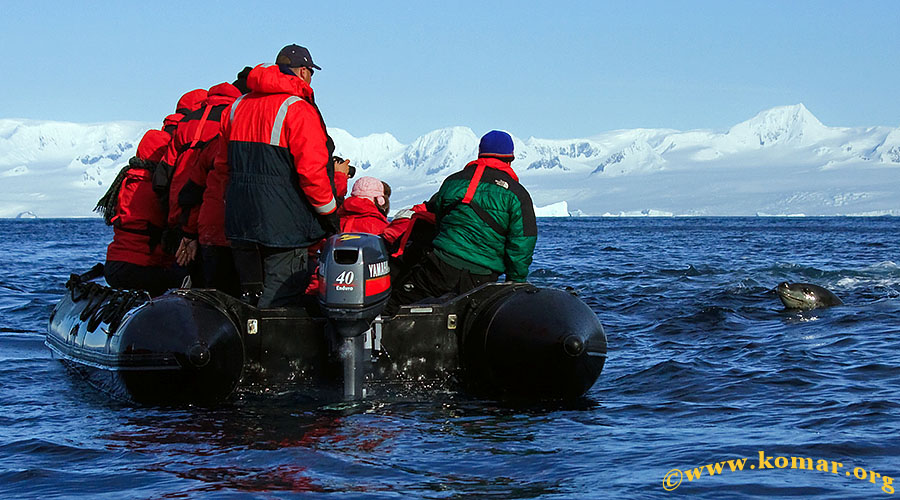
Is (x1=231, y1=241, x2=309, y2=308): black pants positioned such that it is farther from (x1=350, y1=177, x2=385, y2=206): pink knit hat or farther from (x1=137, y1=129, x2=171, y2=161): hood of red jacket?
(x1=137, y1=129, x2=171, y2=161): hood of red jacket

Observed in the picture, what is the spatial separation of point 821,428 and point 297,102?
12.6 ft

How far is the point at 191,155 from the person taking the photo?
7.71 meters

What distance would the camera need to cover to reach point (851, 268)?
893 inches

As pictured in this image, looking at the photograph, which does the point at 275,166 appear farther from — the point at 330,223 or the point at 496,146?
the point at 496,146

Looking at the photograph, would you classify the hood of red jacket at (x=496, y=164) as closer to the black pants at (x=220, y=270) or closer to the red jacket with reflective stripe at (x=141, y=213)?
the black pants at (x=220, y=270)

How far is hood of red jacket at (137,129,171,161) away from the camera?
8.86 metres

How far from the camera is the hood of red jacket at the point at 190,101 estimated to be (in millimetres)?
8883

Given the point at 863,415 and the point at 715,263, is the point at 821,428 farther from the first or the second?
the point at 715,263

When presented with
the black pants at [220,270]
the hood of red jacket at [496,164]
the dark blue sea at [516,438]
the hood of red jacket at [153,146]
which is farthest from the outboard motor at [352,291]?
the hood of red jacket at [153,146]

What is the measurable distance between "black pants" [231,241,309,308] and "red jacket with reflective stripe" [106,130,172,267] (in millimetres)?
2128

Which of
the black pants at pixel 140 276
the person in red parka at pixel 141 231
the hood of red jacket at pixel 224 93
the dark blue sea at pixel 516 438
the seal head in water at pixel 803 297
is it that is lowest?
the dark blue sea at pixel 516 438

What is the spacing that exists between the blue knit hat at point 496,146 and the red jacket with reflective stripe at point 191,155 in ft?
6.49

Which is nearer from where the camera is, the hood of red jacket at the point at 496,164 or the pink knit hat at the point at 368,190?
the hood of red jacket at the point at 496,164

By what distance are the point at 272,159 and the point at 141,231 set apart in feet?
9.03
